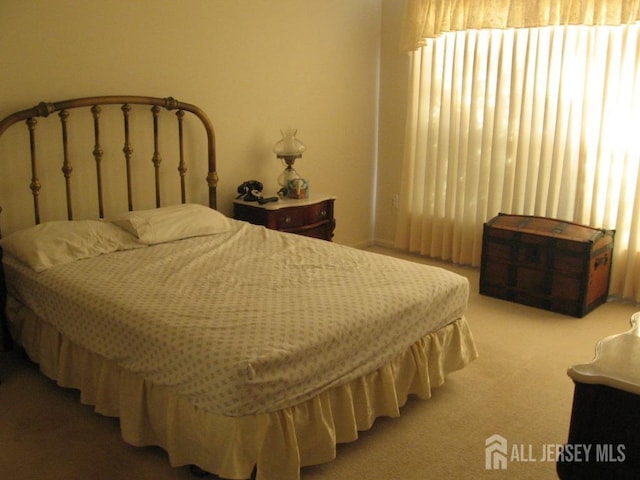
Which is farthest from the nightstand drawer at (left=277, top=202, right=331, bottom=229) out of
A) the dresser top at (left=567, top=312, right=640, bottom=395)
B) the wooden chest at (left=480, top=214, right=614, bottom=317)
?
the dresser top at (left=567, top=312, right=640, bottom=395)

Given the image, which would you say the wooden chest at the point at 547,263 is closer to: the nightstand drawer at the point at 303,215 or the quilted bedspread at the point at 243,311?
the nightstand drawer at the point at 303,215

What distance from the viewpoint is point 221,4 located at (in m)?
3.87

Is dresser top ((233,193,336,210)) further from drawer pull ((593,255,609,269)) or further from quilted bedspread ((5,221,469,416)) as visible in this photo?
drawer pull ((593,255,609,269))

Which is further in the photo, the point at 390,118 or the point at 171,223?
the point at 390,118

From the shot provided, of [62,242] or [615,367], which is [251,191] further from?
[615,367]

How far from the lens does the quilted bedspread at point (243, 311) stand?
200 cm

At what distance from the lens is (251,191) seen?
4.07m

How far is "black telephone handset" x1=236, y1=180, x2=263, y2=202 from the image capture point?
405cm

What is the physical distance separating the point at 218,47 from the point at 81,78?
959mm

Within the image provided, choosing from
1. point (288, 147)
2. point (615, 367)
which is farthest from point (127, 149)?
point (615, 367)

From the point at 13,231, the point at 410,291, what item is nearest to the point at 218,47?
the point at 13,231

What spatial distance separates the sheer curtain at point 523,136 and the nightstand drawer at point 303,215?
0.98 m

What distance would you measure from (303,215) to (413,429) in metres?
1.92

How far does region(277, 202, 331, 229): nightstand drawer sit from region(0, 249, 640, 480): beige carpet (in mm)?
1443
